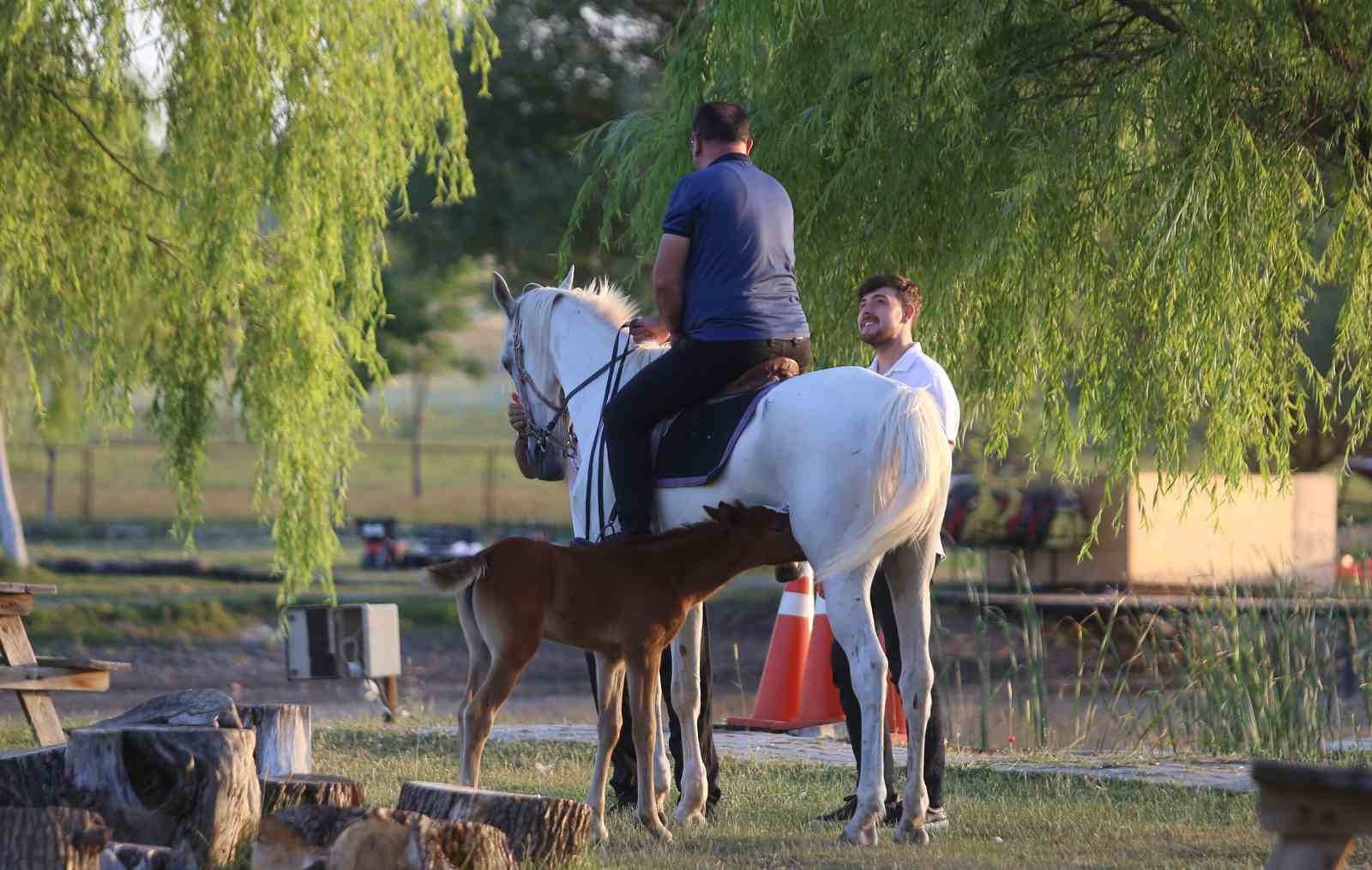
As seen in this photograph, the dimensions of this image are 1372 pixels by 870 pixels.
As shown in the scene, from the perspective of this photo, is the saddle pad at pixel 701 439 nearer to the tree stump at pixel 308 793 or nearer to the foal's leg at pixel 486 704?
the foal's leg at pixel 486 704

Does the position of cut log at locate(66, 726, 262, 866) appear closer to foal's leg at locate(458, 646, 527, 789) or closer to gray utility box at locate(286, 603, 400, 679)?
foal's leg at locate(458, 646, 527, 789)

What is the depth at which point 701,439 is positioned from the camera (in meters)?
6.64

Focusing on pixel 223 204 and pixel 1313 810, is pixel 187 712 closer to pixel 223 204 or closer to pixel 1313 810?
pixel 1313 810

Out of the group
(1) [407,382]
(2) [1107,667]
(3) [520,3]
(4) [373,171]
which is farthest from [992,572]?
(1) [407,382]

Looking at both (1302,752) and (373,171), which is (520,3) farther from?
(1302,752)

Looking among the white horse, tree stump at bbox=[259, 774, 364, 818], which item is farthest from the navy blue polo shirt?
tree stump at bbox=[259, 774, 364, 818]

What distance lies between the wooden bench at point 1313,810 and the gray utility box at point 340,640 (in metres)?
7.97

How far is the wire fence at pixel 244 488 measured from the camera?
39.1m

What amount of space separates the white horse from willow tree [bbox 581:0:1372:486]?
273cm

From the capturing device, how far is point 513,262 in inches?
1112

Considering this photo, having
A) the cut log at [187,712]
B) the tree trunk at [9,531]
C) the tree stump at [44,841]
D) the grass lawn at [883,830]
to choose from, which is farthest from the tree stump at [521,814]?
the tree trunk at [9,531]

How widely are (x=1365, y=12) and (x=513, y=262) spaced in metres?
20.7

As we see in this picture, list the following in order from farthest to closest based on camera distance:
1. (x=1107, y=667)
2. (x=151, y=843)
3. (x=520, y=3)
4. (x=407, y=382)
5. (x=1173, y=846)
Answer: (x=407, y=382), (x=520, y=3), (x=1107, y=667), (x=1173, y=846), (x=151, y=843)

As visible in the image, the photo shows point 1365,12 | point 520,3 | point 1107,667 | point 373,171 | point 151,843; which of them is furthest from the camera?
point 520,3
